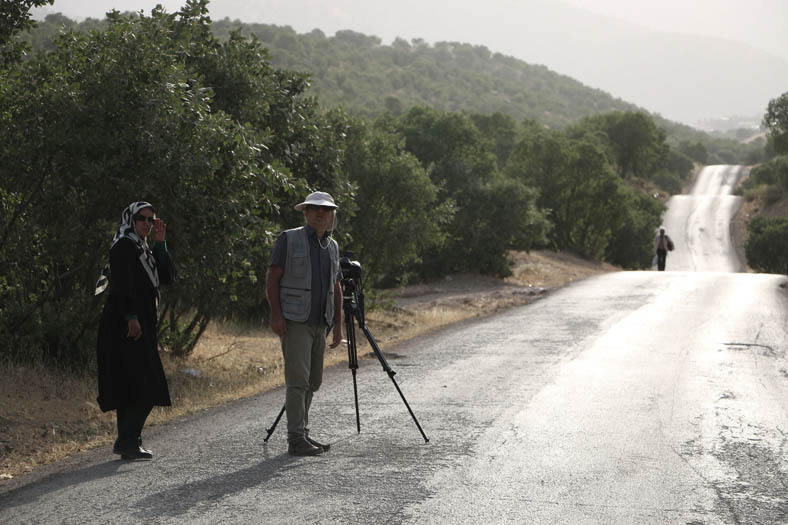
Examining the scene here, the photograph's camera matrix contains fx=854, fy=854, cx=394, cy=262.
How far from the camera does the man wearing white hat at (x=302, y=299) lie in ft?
21.3

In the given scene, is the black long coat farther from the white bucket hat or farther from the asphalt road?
the white bucket hat

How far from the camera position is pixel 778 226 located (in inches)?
2041

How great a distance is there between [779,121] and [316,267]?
7571cm

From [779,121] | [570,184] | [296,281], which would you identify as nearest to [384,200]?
[296,281]

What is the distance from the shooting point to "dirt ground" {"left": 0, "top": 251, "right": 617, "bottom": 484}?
765 centimetres

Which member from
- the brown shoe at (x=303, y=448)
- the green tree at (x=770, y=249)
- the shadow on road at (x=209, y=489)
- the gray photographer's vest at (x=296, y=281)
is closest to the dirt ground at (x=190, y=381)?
the shadow on road at (x=209, y=489)

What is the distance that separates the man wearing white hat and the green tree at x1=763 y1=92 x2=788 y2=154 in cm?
7402

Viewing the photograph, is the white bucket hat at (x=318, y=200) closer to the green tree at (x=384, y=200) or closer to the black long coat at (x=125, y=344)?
the black long coat at (x=125, y=344)

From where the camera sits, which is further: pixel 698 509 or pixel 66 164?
pixel 66 164

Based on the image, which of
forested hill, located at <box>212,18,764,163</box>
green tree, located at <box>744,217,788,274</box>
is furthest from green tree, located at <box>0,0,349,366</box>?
forested hill, located at <box>212,18,764,163</box>

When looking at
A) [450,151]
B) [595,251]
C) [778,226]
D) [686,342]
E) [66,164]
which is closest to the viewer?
[66,164]

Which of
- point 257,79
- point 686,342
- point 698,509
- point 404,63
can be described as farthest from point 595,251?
point 404,63

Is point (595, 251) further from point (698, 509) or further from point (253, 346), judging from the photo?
point (698, 509)

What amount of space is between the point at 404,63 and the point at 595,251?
417 feet
